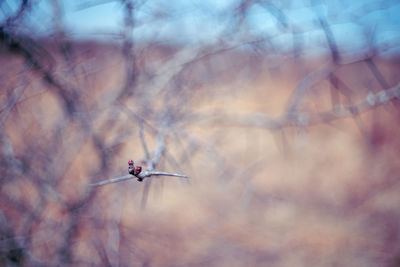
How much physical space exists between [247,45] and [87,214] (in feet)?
4.24

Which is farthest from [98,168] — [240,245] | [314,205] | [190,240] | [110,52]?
[314,205]

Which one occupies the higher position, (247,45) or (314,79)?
(247,45)

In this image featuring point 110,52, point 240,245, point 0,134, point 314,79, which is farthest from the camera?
point 240,245

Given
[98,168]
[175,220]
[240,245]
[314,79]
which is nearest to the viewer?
[314,79]

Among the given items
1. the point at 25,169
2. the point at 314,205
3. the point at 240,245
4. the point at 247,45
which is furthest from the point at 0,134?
the point at 314,205

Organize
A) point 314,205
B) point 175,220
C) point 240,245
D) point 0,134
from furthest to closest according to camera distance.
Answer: point 314,205 < point 175,220 < point 240,245 < point 0,134

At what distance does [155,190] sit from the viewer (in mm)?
2715

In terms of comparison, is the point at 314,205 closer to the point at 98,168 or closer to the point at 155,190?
the point at 155,190

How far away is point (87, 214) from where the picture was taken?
143 centimetres

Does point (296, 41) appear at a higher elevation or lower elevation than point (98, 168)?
higher

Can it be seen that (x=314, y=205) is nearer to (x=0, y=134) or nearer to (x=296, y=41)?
(x=296, y=41)

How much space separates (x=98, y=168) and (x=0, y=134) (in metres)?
0.47

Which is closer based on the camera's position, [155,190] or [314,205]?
[155,190]

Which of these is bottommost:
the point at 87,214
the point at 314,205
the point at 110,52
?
the point at 87,214
